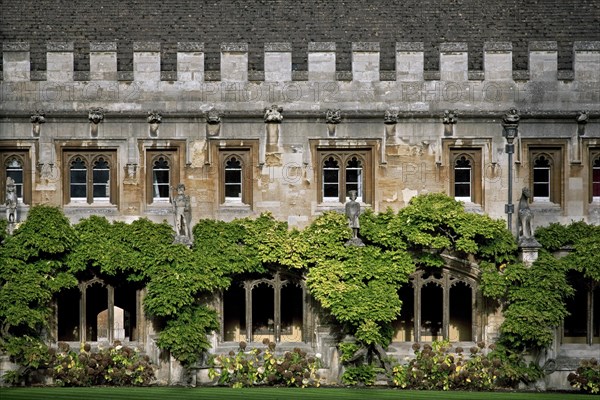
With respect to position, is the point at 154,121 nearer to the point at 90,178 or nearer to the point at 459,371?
the point at 90,178

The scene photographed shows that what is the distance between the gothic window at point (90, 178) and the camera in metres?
35.2

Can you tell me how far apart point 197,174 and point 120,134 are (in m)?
2.02

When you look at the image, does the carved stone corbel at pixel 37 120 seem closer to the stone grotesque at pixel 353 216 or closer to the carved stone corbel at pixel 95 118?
the carved stone corbel at pixel 95 118

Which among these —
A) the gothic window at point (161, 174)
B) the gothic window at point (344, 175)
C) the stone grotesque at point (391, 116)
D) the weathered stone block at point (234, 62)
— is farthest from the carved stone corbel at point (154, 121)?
the stone grotesque at point (391, 116)

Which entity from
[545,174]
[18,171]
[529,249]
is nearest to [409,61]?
[545,174]

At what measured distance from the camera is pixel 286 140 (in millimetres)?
35188

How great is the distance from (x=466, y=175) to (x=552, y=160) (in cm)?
206

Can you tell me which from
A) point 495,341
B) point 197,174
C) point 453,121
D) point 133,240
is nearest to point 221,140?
point 197,174

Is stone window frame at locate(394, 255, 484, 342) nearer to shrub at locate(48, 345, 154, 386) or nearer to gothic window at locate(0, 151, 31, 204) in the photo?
shrub at locate(48, 345, 154, 386)

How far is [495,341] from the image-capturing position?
115ft

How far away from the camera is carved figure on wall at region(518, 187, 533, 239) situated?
1361 inches

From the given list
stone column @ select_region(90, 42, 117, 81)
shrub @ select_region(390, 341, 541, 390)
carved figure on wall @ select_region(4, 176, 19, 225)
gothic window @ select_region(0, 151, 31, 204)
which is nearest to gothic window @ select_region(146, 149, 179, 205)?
stone column @ select_region(90, 42, 117, 81)

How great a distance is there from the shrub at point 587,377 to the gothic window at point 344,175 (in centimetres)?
622

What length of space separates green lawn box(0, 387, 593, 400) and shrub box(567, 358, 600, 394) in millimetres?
678
